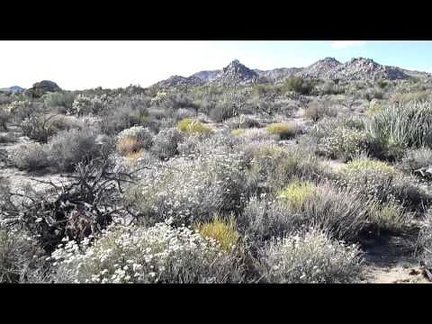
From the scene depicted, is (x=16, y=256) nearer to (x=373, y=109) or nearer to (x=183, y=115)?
(x=183, y=115)

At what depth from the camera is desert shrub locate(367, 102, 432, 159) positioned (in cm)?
884

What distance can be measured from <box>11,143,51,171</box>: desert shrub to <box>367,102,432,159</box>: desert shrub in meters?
6.91

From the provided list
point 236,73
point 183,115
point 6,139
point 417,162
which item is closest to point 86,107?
point 183,115

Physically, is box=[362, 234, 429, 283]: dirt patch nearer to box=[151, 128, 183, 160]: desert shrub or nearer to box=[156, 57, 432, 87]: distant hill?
box=[151, 128, 183, 160]: desert shrub

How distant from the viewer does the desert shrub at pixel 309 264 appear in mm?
3770

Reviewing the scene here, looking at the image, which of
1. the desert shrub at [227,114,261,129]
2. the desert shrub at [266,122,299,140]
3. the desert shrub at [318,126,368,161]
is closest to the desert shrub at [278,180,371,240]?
the desert shrub at [318,126,368,161]

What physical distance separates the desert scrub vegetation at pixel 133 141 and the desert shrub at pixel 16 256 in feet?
19.1

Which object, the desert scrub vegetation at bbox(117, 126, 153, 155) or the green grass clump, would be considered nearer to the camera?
the desert scrub vegetation at bbox(117, 126, 153, 155)

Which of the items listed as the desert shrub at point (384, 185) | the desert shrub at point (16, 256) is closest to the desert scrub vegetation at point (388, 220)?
the desert shrub at point (384, 185)

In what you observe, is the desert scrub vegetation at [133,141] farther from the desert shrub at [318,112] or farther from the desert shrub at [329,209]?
the desert shrub at [318,112]
